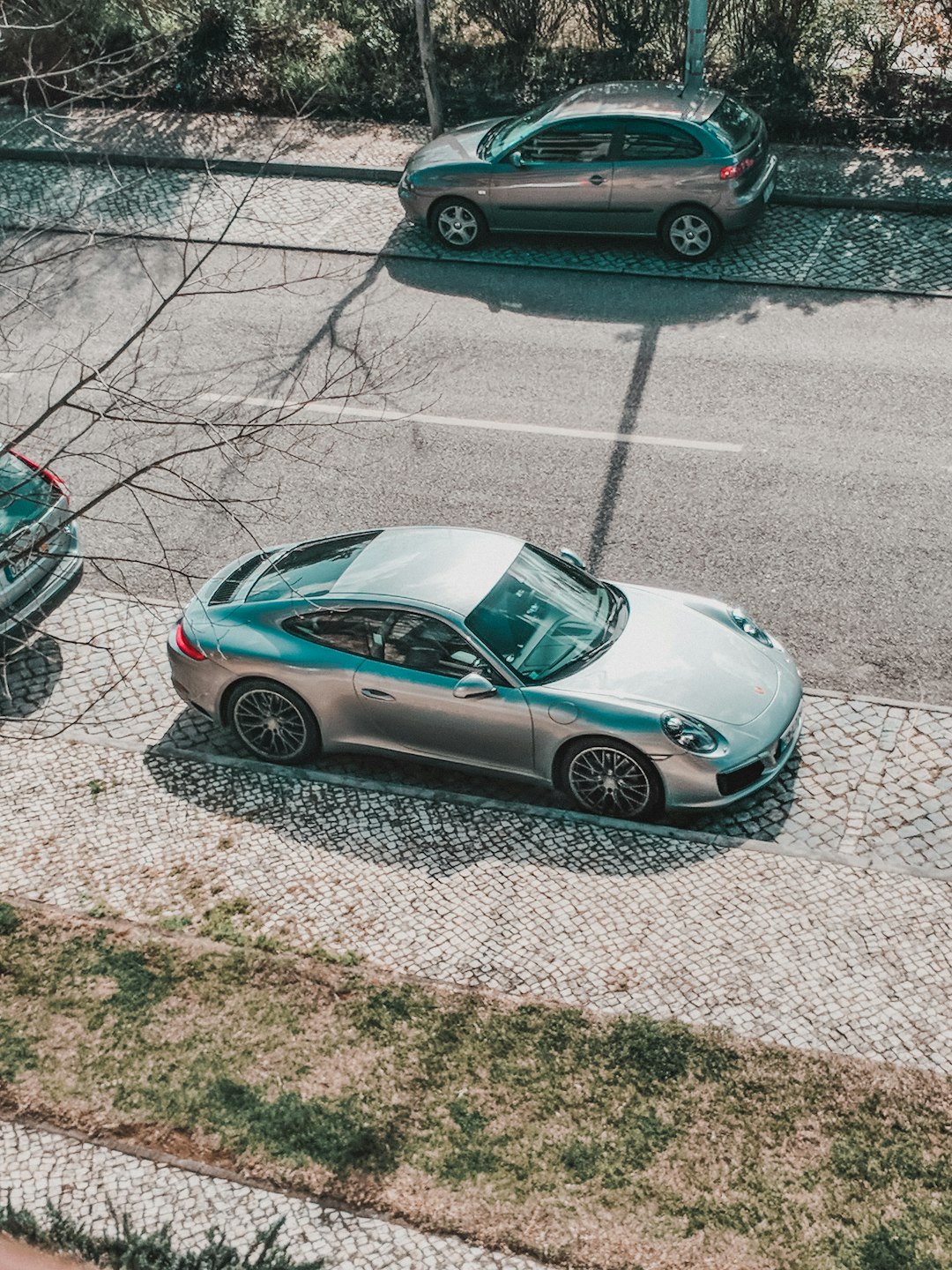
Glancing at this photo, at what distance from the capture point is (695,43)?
1636 cm

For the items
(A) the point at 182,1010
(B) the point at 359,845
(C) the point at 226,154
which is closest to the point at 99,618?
(B) the point at 359,845

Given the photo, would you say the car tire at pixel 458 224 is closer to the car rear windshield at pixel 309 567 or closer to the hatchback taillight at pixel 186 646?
the car rear windshield at pixel 309 567

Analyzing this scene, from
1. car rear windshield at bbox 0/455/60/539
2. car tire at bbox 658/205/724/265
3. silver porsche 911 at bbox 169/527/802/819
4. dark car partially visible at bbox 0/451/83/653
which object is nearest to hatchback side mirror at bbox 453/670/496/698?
silver porsche 911 at bbox 169/527/802/819

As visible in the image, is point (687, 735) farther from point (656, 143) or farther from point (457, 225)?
point (457, 225)

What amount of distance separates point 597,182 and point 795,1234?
460 inches

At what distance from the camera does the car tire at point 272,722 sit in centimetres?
934

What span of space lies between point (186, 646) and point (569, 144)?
27.3ft

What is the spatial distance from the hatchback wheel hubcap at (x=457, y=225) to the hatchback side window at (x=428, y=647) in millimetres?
8030

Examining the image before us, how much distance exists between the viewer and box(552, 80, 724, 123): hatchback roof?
14.9m

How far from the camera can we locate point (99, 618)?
1103 cm

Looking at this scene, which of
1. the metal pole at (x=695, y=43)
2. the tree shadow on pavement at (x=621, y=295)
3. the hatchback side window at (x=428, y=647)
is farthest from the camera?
the metal pole at (x=695, y=43)

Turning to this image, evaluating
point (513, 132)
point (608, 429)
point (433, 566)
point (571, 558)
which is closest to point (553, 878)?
point (433, 566)

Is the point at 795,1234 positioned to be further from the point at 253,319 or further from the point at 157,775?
the point at 253,319

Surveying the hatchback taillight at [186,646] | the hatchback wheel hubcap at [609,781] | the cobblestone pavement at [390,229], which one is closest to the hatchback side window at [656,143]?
the cobblestone pavement at [390,229]
